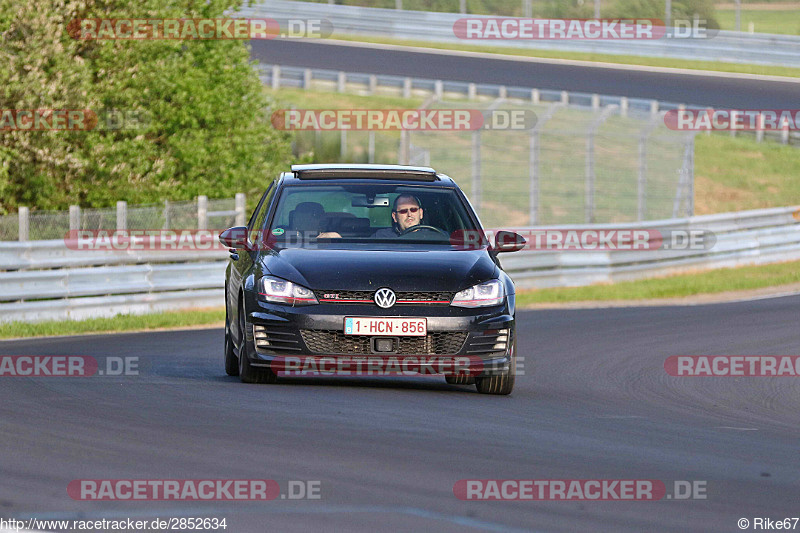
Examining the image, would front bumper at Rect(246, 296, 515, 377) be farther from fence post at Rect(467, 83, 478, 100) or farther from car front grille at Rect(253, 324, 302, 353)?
fence post at Rect(467, 83, 478, 100)

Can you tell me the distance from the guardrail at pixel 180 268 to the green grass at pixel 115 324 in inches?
9.4

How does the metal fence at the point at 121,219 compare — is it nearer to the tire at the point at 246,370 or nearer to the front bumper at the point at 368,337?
the tire at the point at 246,370

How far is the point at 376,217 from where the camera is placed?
1119 centimetres

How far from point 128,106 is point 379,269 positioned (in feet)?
62.6

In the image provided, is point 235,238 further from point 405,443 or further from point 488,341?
point 405,443

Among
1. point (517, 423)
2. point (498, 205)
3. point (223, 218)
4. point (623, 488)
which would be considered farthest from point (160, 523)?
point (498, 205)

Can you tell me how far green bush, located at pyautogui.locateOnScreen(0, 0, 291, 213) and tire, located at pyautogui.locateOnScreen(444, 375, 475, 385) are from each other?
14129 millimetres

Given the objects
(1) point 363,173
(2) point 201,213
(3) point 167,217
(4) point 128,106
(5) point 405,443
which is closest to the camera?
A: (5) point 405,443

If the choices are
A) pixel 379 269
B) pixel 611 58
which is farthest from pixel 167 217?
pixel 611 58

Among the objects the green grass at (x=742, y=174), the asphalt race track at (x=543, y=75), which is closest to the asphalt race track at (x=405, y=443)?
the green grass at (x=742, y=174)

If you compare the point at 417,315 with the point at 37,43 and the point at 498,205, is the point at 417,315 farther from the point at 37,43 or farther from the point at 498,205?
the point at 498,205

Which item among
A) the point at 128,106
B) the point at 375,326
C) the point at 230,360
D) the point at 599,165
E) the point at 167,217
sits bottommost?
the point at 599,165

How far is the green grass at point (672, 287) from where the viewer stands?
77.4ft

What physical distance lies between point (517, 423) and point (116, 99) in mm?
20351
